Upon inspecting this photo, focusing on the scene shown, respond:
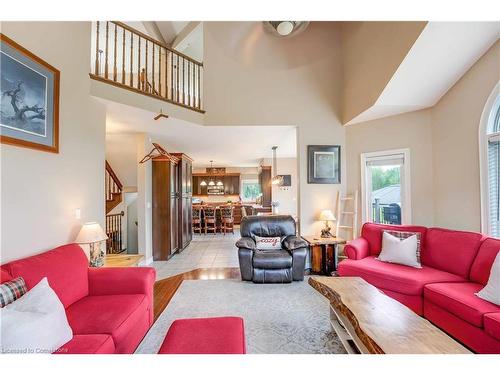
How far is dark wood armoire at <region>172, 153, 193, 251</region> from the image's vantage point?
214 inches

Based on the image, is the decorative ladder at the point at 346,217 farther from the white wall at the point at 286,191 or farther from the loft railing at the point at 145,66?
the white wall at the point at 286,191

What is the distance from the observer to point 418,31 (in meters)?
2.31

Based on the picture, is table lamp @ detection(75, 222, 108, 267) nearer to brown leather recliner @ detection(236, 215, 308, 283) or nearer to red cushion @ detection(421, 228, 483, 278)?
brown leather recliner @ detection(236, 215, 308, 283)

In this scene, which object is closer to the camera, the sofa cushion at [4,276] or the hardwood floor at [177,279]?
the sofa cushion at [4,276]

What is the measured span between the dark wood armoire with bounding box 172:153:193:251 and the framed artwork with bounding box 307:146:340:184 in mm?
3091

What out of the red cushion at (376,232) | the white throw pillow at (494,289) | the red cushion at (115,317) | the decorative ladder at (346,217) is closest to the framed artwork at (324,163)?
the decorative ladder at (346,217)

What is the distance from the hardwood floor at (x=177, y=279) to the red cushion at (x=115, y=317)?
2.43 feet

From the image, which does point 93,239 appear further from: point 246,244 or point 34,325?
point 246,244

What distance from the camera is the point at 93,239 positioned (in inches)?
96.0

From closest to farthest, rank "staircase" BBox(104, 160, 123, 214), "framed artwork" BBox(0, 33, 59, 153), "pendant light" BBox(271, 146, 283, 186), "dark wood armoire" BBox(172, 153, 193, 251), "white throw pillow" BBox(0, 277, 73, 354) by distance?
"white throw pillow" BBox(0, 277, 73, 354), "framed artwork" BBox(0, 33, 59, 153), "staircase" BBox(104, 160, 123, 214), "dark wood armoire" BBox(172, 153, 193, 251), "pendant light" BBox(271, 146, 283, 186)

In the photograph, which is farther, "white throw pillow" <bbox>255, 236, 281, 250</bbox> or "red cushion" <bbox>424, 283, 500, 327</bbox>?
"white throw pillow" <bbox>255, 236, 281, 250</bbox>

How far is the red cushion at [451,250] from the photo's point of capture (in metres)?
2.39

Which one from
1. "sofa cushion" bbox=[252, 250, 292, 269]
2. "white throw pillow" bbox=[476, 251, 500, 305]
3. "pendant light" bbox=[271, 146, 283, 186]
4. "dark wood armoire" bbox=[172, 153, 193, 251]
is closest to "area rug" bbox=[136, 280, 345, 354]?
"sofa cushion" bbox=[252, 250, 292, 269]
